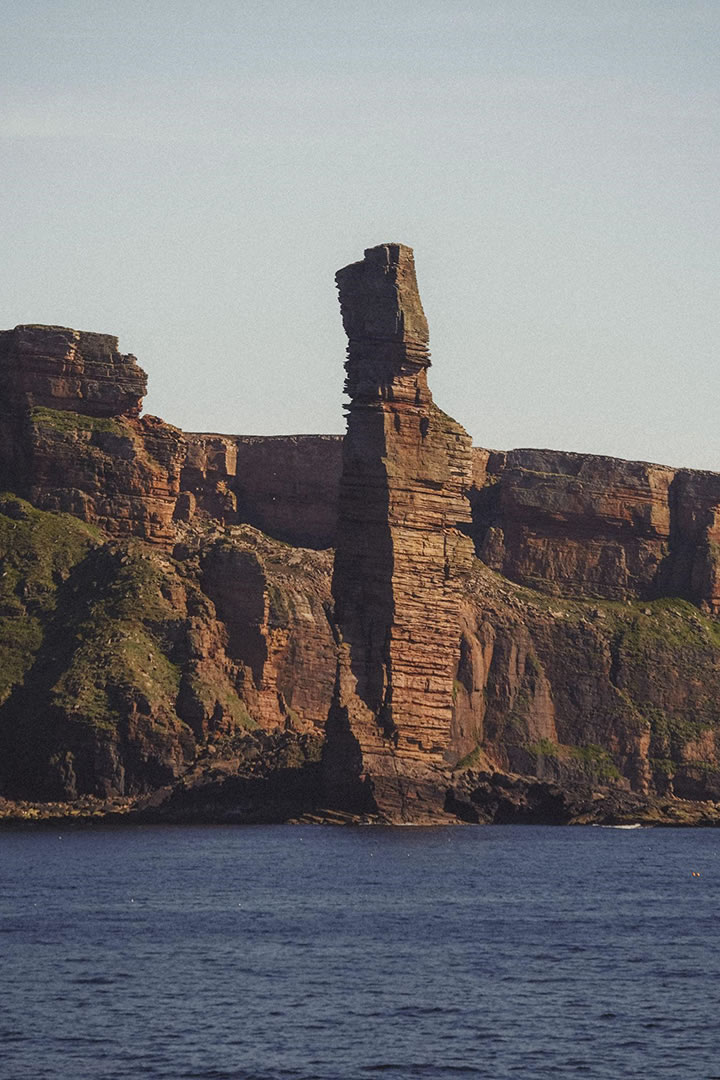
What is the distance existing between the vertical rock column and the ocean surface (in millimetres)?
20605

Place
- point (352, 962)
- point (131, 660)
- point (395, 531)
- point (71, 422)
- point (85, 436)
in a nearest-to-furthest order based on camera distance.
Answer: point (352, 962) < point (395, 531) < point (131, 660) < point (85, 436) < point (71, 422)

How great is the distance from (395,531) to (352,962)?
75907mm

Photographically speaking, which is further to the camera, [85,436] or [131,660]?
[85,436]

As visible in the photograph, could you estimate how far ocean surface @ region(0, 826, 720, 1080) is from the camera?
7319 cm

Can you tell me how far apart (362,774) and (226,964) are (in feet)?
225

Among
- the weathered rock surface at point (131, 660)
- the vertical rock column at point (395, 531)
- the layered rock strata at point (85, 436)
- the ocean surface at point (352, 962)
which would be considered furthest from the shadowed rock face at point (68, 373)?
the ocean surface at point (352, 962)

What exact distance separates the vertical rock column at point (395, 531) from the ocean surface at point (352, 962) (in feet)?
67.6

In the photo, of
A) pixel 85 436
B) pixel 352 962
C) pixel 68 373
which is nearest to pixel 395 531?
pixel 85 436

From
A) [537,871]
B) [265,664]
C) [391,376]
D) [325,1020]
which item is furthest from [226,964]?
[265,664]

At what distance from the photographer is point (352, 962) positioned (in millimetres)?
91812

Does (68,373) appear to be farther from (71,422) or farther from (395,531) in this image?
(395,531)

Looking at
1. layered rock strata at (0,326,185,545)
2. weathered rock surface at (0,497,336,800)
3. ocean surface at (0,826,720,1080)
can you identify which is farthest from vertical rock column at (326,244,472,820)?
layered rock strata at (0,326,185,545)

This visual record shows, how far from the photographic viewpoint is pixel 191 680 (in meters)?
174

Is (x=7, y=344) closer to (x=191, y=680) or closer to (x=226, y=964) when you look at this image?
(x=191, y=680)
